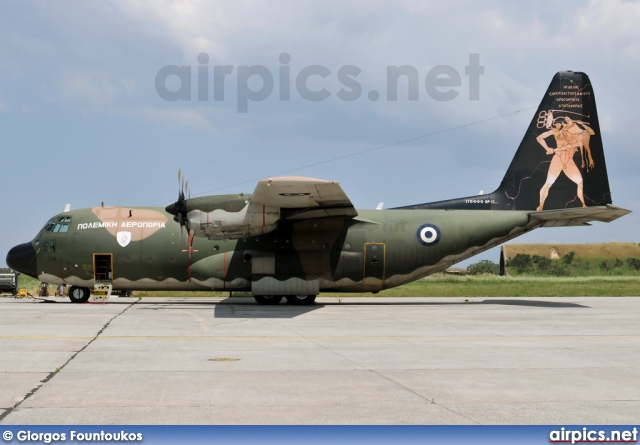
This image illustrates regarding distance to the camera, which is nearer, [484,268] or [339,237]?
[339,237]

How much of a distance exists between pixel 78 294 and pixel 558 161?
2131 centimetres

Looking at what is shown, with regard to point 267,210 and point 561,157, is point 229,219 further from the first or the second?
point 561,157

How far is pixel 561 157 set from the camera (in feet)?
99.3

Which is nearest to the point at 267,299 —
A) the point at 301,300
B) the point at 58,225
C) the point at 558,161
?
the point at 301,300

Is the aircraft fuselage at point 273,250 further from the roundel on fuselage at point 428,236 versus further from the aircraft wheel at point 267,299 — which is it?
the aircraft wheel at point 267,299

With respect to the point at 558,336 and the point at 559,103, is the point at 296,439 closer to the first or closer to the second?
the point at 558,336

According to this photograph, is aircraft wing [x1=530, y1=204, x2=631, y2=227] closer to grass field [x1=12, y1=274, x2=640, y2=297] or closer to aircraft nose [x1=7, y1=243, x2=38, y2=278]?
grass field [x1=12, y1=274, x2=640, y2=297]

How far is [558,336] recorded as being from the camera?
17688 millimetres

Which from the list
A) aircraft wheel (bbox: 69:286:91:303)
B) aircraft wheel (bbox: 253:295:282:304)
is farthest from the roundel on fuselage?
aircraft wheel (bbox: 69:286:91:303)

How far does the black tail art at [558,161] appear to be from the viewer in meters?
30.0

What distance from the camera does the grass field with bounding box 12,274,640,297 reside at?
40.8m

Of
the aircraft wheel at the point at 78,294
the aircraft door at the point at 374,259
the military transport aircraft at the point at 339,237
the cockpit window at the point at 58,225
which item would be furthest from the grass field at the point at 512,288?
the aircraft door at the point at 374,259

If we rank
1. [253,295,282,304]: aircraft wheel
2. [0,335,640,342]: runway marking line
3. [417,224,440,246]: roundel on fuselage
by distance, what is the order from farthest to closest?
[253,295,282,304]: aircraft wheel < [417,224,440,246]: roundel on fuselage < [0,335,640,342]: runway marking line

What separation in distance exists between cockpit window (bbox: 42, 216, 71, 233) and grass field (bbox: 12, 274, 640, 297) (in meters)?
Answer: 11.2
